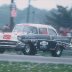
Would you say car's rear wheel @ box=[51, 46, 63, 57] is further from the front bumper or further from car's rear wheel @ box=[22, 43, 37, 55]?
the front bumper

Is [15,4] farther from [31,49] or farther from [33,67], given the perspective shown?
[33,67]

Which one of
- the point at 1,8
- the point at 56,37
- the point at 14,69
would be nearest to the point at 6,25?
the point at 1,8

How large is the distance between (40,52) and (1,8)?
3.68m

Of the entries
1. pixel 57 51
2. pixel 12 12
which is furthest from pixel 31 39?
pixel 12 12

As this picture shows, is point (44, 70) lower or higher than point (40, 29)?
lower

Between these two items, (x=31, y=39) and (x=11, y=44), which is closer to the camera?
(x=11, y=44)

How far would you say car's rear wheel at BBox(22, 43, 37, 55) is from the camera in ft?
84.1

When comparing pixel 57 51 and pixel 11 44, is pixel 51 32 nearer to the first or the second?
pixel 57 51

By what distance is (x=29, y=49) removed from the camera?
25.8 m

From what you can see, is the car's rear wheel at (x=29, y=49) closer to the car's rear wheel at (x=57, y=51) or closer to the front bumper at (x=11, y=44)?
the front bumper at (x=11, y=44)

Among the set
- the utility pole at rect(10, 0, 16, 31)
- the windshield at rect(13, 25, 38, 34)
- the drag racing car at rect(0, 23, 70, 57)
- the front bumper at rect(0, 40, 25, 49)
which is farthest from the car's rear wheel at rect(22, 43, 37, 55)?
the utility pole at rect(10, 0, 16, 31)

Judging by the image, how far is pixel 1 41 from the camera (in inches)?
990

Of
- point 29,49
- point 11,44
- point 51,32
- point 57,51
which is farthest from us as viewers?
point 57,51

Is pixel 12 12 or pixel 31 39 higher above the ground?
pixel 12 12
